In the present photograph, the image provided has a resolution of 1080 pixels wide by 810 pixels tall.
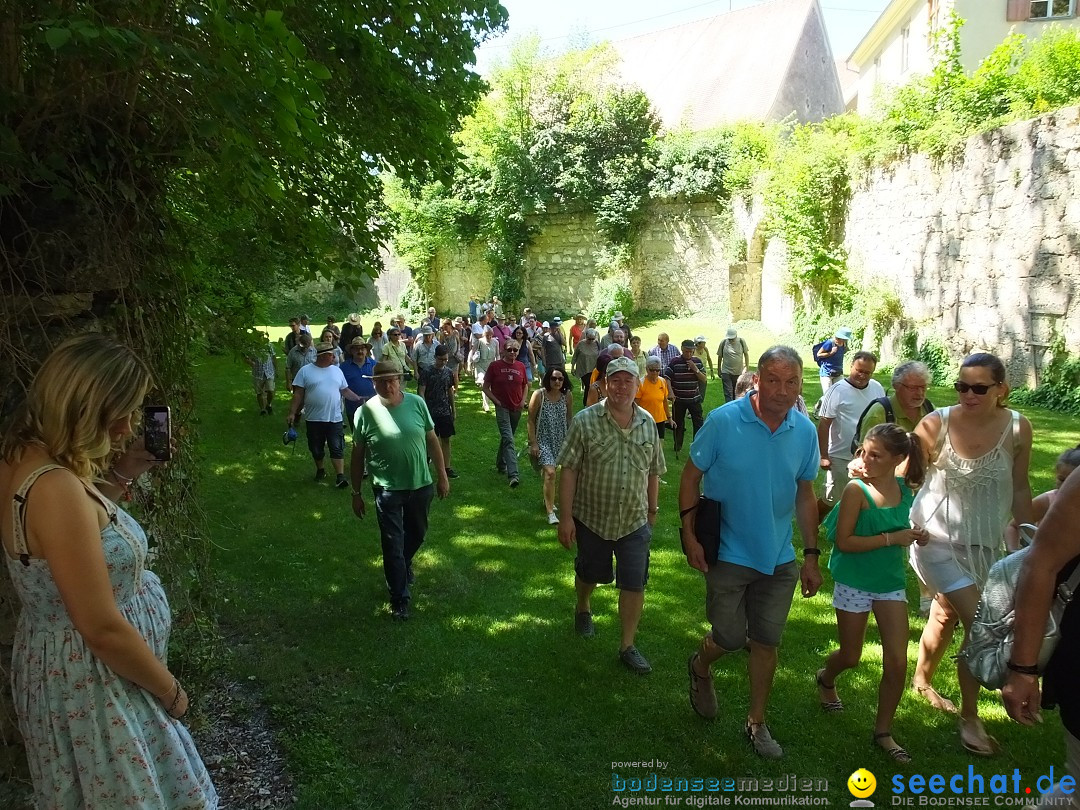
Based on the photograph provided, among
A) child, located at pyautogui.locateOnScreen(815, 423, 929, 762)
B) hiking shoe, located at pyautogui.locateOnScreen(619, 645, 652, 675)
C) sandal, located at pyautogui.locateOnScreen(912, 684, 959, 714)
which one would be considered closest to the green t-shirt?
hiking shoe, located at pyautogui.locateOnScreen(619, 645, 652, 675)

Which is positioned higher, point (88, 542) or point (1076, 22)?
point (1076, 22)

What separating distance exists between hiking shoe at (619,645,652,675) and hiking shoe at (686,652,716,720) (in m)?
0.45

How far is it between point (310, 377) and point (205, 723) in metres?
4.85

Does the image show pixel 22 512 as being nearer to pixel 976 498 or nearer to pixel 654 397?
pixel 976 498

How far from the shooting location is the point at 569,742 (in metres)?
3.52

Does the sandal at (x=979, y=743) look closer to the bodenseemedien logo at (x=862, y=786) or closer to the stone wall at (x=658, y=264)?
the bodenseemedien logo at (x=862, y=786)

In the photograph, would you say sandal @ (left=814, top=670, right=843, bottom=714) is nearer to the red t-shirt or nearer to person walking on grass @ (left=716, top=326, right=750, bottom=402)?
the red t-shirt

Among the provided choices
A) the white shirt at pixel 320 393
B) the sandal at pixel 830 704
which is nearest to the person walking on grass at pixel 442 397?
the white shirt at pixel 320 393

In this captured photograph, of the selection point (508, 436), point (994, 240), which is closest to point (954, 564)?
point (508, 436)

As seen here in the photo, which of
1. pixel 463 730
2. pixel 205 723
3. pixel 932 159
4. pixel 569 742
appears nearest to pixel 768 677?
pixel 569 742

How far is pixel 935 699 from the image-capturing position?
12.3ft

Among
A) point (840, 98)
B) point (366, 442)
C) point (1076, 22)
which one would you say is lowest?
point (366, 442)

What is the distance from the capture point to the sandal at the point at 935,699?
3684mm

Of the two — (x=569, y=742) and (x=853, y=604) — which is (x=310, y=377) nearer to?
(x=569, y=742)
